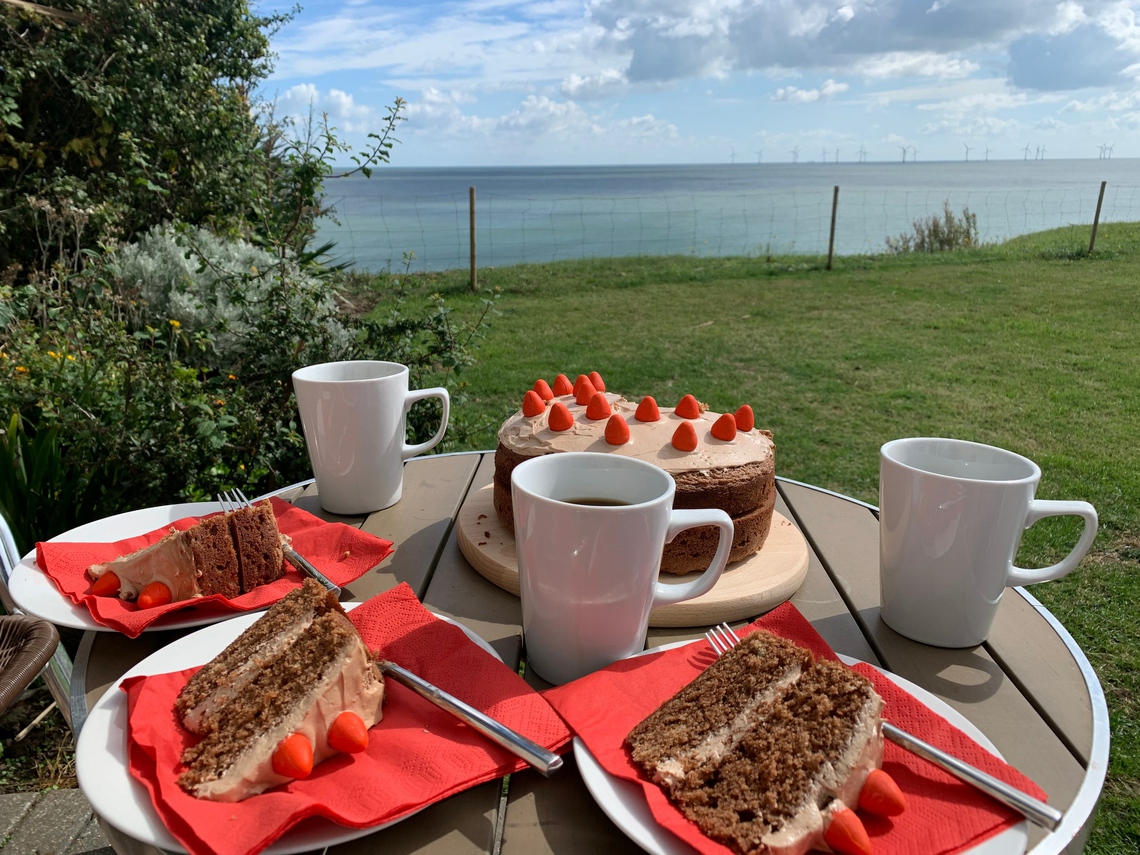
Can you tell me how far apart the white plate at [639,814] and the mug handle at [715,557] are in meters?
0.32

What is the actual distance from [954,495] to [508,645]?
0.84m

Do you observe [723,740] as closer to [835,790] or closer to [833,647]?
[835,790]

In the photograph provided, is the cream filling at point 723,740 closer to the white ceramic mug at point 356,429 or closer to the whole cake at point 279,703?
the whole cake at point 279,703

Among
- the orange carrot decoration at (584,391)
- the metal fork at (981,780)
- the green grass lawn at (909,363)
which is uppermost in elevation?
the orange carrot decoration at (584,391)

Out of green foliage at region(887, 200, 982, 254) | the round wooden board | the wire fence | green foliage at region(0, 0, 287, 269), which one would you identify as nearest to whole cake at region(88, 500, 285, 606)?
the round wooden board

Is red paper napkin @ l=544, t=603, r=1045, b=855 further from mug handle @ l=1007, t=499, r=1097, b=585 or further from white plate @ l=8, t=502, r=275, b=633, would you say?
white plate @ l=8, t=502, r=275, b=633

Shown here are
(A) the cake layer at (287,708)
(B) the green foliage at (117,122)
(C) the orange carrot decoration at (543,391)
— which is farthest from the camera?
(B) the green foliage at (117,122)

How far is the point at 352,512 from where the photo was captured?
78.9 inches

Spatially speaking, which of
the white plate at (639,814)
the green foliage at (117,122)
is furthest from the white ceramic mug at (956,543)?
the green foliage at (117,122)

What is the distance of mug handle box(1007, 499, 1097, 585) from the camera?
1293 millimetres

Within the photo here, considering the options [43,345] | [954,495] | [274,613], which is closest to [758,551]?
[954,495]

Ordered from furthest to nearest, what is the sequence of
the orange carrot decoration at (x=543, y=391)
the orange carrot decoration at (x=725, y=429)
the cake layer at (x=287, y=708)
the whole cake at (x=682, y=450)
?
the orange carrot decoration at (x=543, y=391) < the orange carrot decoration at (x=725, y=429) < the whole cake at (x=682, y=450) < the cake layer at (x=287, y=708)

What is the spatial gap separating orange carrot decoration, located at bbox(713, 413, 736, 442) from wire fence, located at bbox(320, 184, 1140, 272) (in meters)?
18.1

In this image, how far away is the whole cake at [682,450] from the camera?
1.62m
